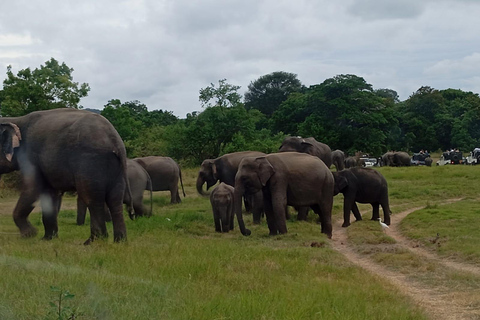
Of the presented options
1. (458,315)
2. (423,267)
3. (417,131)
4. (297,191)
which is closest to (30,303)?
(458,315)

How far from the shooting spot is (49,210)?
1012 centimetres

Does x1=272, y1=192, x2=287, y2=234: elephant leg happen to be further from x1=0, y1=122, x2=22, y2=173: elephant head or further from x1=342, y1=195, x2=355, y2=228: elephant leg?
x1=0, y1=122, x2=22, y2=173: elephant head

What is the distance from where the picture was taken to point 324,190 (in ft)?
46.5

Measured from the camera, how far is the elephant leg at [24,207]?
9.95 metres

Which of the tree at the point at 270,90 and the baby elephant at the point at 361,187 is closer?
the baby elephant at the point at 361,187

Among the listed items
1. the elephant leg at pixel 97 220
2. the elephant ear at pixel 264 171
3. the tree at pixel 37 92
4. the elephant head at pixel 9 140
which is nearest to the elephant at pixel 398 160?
the tree at pixel 37 92

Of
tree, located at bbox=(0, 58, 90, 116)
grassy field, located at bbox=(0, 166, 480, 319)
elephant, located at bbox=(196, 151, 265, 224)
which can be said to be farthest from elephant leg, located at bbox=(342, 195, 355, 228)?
tree, located at bbox=(0, 58, 90, 116)

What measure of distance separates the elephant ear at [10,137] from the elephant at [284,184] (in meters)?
4.93

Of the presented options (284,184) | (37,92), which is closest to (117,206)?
(284,184)

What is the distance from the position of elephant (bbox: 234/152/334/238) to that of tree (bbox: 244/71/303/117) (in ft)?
206

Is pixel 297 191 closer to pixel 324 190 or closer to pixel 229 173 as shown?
pixel 324 190

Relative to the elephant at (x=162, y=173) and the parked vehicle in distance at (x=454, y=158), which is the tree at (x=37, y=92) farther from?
the parked vehicle in distance at (x=454, y=158)

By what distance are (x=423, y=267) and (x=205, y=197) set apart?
1297 cm

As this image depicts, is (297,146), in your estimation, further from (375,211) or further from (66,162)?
(66,162)
